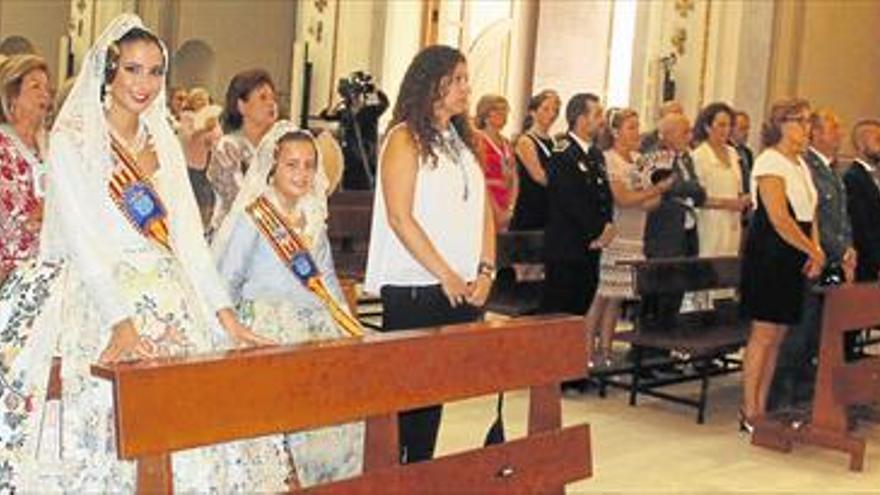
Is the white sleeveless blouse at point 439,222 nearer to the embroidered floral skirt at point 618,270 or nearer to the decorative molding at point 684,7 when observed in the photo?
the embroidered floral skirt at point 618,270

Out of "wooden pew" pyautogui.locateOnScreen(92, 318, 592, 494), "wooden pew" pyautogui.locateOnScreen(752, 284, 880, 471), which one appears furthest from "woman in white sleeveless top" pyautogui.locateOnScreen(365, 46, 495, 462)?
"wooden pew" pyautogui.locateOnScreen(752, 284, 880, 471)

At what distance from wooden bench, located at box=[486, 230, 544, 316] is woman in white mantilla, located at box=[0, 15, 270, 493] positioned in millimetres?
3800

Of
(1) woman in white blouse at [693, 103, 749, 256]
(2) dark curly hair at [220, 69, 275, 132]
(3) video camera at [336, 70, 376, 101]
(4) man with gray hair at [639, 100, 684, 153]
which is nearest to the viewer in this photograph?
(2) dark curly hair at [220, 69, 275, 132]

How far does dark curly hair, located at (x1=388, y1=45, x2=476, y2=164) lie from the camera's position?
4355 mm

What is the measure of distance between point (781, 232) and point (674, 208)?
5.52 feet

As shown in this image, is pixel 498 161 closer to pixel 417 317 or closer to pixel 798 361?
pixel 798 361

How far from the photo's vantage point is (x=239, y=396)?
306cm

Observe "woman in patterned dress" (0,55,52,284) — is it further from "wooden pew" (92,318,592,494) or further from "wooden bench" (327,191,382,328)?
"wooden bench" (327,191,382,328)

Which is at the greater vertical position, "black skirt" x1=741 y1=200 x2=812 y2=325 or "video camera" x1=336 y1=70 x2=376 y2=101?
"video camera" x1=336 y1=70 x2=376 y2=101

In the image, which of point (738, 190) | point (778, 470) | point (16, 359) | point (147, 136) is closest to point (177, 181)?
point (147, 136)

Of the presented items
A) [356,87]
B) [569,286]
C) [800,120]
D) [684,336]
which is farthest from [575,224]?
[356,87]

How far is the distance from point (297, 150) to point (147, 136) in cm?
85

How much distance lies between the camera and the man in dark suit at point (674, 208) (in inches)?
302

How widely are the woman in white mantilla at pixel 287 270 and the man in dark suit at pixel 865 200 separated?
12.7ft
